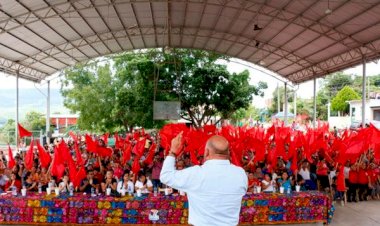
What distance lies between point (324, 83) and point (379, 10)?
4214 cm

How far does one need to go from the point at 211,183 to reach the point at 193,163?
23.8 ft

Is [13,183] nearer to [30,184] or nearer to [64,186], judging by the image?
[30,184]

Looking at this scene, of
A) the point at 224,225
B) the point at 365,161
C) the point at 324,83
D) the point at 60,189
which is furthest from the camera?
the point at 324,83

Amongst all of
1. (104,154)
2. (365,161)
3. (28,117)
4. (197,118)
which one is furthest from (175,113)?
(28,117)

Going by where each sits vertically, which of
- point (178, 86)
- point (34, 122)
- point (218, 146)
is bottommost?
point (34, 122)

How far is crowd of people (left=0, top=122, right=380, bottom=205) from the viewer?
7.48 metres

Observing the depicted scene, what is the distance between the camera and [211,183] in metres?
2.17

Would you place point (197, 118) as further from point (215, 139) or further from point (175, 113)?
point (215, 139)

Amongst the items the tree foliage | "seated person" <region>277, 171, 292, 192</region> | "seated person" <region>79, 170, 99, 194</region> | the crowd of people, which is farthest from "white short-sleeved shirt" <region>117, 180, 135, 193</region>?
the tree foliage

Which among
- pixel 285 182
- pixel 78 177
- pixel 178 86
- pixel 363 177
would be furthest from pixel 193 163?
pixel 178 86

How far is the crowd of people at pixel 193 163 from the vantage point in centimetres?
748

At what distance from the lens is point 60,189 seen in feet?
24.0

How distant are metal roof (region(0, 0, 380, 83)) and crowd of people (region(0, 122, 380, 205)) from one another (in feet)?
18.2

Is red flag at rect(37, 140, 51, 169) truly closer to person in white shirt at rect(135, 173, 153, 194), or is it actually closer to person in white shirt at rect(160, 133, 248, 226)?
person in white shirt at rect(135, 173, 153, 194)
